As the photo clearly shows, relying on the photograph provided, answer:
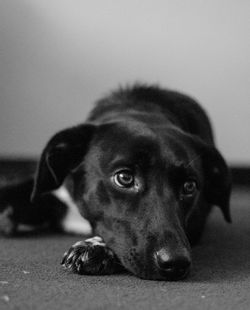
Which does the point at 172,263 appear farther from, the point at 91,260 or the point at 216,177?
the point at 216,177

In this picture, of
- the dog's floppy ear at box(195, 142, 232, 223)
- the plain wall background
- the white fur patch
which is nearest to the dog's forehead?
the dog's floppy ear at box(195, 142, 232, 223)

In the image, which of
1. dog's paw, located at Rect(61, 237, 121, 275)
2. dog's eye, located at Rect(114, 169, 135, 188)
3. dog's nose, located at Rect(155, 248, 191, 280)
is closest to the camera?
dog's nose, located at Rect(155, 248, 191, 280)

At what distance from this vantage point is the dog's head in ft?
5.09

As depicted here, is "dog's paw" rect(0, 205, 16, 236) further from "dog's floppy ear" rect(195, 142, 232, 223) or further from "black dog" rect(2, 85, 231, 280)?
"dog's floppy ear" rect(195, 142, 232, 223)

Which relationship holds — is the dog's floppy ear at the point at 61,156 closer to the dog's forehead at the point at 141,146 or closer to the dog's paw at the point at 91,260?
the dog's forehead at the point at 141,146

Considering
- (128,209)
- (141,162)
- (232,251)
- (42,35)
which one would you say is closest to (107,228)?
(128,209)

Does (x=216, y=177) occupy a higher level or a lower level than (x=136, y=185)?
lower

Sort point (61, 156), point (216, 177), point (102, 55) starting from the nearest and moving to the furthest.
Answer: point (61, 156) < point (216, 177) < point (102, 55)

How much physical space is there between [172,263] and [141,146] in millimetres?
401

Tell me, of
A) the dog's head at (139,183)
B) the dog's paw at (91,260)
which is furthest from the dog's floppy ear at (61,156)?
the dog's paw at (91,260)

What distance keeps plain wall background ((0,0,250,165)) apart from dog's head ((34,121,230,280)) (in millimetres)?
1784

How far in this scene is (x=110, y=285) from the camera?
148 cm

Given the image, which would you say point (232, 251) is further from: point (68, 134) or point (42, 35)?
point (42, 35)

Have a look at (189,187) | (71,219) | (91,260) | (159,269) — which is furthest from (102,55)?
(159,269)
